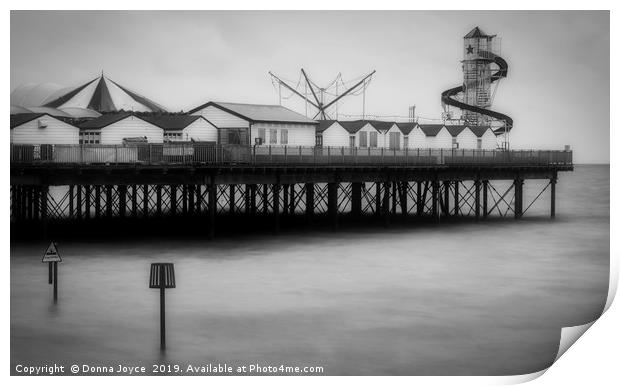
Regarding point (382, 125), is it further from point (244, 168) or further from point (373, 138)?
point (244, 168)

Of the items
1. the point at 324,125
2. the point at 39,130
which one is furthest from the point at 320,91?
the point at 39,130

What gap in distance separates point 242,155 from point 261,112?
3835 millimetres

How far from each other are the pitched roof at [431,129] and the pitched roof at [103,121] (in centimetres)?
1564

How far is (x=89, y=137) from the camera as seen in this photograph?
109 feet

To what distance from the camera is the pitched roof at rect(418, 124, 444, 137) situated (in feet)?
145

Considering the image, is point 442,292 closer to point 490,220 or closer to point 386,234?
point 386,234

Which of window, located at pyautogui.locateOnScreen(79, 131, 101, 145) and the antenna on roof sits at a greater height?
the antenna on roof

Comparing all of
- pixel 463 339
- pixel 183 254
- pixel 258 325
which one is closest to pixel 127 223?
pixel 183 254

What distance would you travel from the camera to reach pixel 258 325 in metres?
20.1

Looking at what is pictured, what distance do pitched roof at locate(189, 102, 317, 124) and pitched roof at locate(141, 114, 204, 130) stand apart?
1.52 meters

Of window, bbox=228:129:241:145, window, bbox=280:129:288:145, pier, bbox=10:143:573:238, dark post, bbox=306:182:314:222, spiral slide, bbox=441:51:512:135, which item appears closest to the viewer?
pier, bbox=10:143:573:238

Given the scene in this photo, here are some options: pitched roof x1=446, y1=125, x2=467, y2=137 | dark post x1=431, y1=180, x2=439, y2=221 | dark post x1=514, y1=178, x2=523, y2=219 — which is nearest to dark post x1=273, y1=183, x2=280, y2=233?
dark post x1=431, y1=180, x2=439, y2=221

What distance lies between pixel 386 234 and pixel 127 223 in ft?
38.8

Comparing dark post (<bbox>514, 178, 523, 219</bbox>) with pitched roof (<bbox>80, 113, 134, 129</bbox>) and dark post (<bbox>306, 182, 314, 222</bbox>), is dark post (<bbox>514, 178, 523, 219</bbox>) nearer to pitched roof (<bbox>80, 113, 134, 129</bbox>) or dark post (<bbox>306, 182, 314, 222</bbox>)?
dark post (<bbox>306, 182, 314, 222</bbox>)
